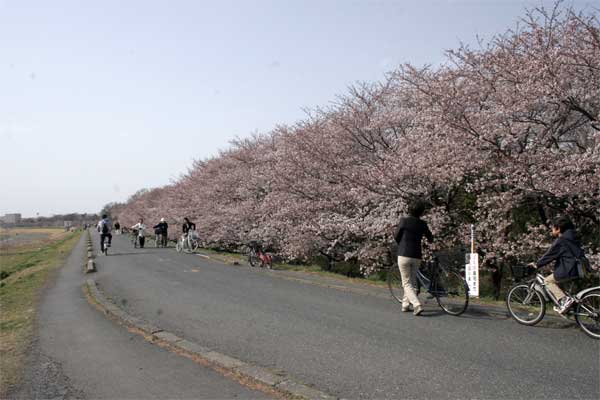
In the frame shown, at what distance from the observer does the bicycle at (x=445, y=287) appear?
23.1 ft

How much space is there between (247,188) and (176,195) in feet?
48.6

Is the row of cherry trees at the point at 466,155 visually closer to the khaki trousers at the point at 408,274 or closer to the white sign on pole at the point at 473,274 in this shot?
the white sign on pole at the point at 473,274

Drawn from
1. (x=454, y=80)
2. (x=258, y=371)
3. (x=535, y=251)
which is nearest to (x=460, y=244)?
(x=535, y=251)

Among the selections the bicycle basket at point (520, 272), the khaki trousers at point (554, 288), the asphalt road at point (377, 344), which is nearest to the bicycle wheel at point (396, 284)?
the asphalt road at point (377, 344)

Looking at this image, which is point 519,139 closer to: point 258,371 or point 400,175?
point 400,175

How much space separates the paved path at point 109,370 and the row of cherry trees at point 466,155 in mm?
6179

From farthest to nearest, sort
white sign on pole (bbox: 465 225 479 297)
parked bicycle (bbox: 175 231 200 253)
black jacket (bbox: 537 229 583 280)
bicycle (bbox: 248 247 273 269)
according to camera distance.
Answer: parked bicycle (bbox: 175 231 200 253)
bicycle (bbox: 248 247 273 269)
white sign on pole (bbox: 465 225 479 297)
black jacket (bbox: 537 229 583 280)

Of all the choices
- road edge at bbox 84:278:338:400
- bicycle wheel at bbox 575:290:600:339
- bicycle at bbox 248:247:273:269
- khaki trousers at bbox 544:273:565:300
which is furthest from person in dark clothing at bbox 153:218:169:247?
bicycle wheel at bbox 575:290:600:339

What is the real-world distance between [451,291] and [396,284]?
4.00 ft

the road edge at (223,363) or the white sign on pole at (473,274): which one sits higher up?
the white sign on pole at (473,274)

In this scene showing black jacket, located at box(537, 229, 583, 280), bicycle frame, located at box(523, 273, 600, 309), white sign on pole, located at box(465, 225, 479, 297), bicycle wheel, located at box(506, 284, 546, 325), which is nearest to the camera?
bicycle frame, located at box(523, 273, 600, 309)

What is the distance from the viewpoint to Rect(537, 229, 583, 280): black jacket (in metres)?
5.94

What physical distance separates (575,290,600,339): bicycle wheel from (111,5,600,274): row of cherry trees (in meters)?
1.92

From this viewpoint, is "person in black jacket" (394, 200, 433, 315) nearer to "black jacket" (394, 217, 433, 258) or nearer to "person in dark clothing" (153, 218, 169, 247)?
"black jacket" (394, 217, 433, 258)
